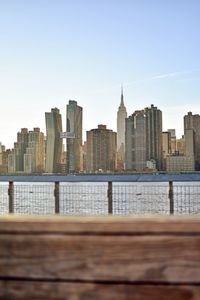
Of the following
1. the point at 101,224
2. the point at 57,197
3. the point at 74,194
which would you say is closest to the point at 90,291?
the point at 101,224

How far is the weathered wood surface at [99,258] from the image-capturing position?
1.36 meters

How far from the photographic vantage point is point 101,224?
1.39 metres

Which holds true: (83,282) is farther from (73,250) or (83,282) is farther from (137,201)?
(137,201)

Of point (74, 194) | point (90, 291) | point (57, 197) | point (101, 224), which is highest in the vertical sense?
point (101, 224)

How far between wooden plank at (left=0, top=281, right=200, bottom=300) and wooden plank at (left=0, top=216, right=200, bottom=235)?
158 mm

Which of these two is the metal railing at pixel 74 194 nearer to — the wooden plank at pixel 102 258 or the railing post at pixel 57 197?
the railing post at pixel 57 197

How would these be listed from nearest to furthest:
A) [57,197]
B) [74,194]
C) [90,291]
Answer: [90,291]
[57,197]
[74,194]

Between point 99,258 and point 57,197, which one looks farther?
point 57,197

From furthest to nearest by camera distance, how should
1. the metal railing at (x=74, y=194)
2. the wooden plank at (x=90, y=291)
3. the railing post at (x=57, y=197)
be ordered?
1. the metal railing at (x=74, y=194)
2. the railing post at (x=57, y=197)
3. the wooden plank at (x=90, y=291)

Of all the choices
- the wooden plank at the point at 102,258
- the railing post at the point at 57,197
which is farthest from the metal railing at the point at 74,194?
the wooden plank at the point at 102,258

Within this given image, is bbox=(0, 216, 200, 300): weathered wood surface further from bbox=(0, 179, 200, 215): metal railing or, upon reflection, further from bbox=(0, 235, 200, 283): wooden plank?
bbox=(0, 179, 200, 215): metal railing

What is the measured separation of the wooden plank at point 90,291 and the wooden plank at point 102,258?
0.02m

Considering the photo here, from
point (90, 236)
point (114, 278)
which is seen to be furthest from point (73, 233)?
point (114, 278)

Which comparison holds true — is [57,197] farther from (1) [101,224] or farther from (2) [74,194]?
(1) [101,224]
